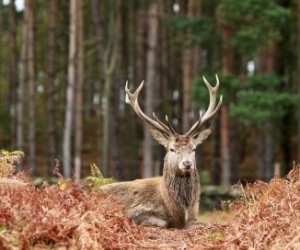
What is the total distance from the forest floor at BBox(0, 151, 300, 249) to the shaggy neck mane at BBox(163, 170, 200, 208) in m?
1.76

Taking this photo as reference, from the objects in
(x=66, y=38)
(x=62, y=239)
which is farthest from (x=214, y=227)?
(x=66, y=38)

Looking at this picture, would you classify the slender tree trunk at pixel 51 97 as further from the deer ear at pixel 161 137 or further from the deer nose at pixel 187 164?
the deer nose at pixel 187 164

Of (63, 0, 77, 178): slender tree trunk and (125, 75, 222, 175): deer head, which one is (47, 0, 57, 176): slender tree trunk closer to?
(63, 0, 77, 178): slender tree trunk

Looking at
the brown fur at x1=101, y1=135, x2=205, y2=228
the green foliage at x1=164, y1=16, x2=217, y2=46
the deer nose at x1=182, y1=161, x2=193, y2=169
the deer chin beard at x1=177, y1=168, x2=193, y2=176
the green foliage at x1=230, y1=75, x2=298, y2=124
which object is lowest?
the brown fur at x1=101, y1=135, x2=205, y2=228

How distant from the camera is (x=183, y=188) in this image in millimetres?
9992

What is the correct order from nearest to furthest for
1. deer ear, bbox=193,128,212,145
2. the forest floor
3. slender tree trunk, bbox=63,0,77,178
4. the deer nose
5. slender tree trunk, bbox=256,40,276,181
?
the forest floor < the deer nose < deer ear, bbox=193,128,212,145 < slender tree trunk, bbox=63,0,77,178 < slender tree trunk, bbox=256,40,276,181

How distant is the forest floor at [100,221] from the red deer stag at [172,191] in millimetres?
1699

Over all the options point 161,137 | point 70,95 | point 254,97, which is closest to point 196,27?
point 254,97

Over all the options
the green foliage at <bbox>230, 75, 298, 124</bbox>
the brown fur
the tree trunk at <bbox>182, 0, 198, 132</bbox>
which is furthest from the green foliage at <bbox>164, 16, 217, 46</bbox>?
the brown fur

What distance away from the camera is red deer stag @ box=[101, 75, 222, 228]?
390 inches

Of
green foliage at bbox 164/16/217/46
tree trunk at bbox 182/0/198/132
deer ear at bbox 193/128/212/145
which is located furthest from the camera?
tree trunk at bbox 182/0/198/132

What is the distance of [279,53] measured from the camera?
2703 cm

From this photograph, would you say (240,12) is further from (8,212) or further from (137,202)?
(8,212)

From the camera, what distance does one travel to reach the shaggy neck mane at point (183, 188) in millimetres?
9992
